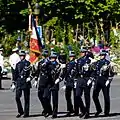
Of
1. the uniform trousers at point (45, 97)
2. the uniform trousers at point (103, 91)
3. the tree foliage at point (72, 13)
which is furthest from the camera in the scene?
the tree foliage at point (72, 13)

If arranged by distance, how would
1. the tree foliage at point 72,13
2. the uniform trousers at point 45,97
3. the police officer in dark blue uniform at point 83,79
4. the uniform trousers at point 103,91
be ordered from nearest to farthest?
the police officer in dark blue uniform at point 83,79 < the uniform trousers at point 45,97 < the uniform trousers at point 103,91 < the tree foliage at point 72,13

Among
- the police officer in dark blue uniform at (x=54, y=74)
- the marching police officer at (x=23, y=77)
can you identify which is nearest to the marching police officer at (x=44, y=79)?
the police officer in dark blue uniform at (x=54, y=74)

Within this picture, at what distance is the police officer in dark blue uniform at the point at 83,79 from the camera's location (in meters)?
17.6

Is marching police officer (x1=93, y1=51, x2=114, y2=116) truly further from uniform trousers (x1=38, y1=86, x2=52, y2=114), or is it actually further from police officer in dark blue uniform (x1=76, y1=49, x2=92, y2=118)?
uniform trousers (x1=38, y1=86, x2=52, y2=114)

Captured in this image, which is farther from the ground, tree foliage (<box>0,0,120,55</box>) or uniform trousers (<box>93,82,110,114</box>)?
tree foliage (<box>0,0,120,55</box>)

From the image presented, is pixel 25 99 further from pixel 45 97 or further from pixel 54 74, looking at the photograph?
pixel 54 74

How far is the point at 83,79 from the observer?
17656 millimetres

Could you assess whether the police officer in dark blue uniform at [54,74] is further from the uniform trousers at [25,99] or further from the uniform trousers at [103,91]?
the uniform trousers at [103,91]

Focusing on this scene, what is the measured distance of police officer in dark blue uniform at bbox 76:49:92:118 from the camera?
1762cm

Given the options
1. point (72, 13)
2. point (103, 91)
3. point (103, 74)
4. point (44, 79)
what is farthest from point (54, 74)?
point (72, 13)

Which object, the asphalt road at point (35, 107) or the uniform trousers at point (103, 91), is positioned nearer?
the asphalt road at point (35, 107)

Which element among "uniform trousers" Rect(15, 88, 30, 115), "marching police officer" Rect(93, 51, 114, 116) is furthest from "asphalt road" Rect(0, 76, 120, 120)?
"marching police officer" Rect(93, 51, 114, 116)

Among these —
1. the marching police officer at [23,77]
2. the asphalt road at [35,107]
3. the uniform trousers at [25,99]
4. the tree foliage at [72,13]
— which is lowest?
the asphalt road at [35,107]

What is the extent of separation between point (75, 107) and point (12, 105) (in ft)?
11.6
